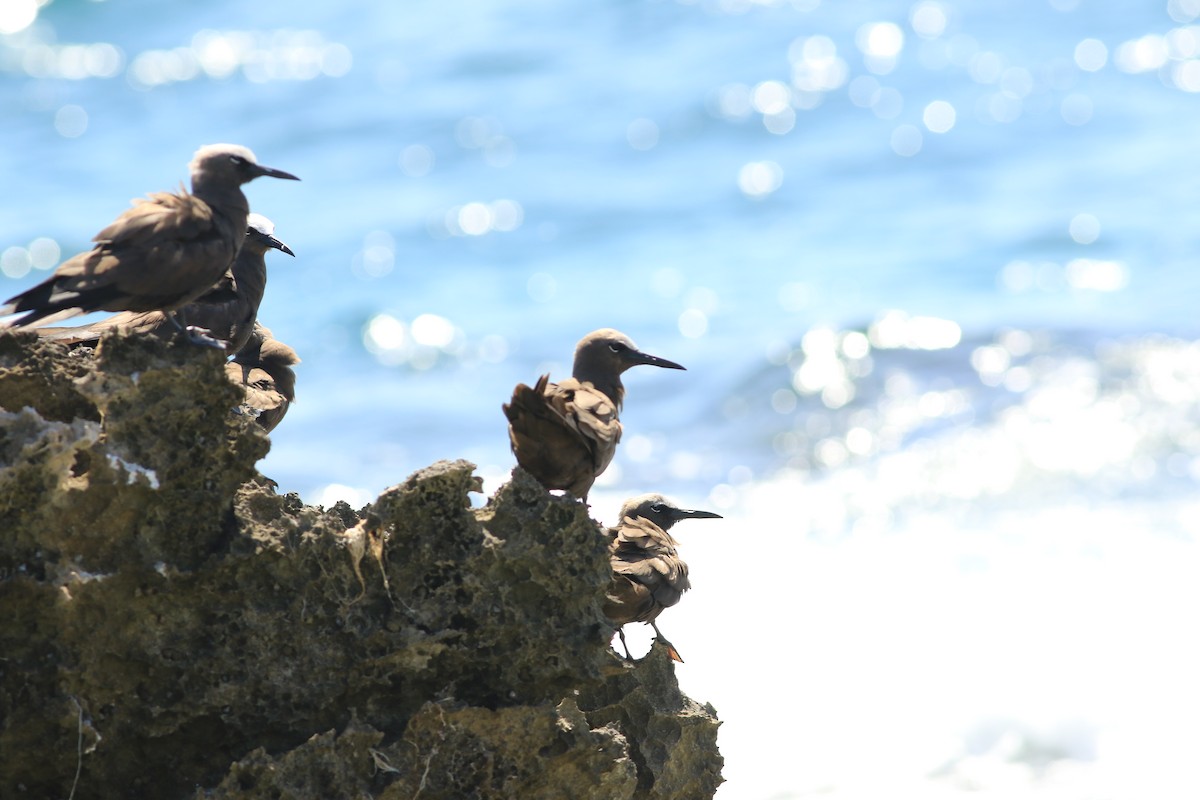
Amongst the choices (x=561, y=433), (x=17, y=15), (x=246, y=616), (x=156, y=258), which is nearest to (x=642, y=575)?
(x=561, y=433)

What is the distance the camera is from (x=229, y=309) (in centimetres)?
644

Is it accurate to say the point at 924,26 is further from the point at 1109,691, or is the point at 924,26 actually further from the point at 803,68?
the point at 1109,691

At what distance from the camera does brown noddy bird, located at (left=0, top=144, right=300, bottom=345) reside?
4906 mm

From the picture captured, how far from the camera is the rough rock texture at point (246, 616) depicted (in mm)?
4660

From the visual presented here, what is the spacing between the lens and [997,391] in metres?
16.5

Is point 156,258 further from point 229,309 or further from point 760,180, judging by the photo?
point 760,180

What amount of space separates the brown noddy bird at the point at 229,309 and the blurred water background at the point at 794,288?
14.0ft

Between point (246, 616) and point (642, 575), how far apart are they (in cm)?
177

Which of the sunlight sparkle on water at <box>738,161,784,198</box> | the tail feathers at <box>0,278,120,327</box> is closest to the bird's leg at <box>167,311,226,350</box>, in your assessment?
the tail feathers at <box>0,278,120,327</box>

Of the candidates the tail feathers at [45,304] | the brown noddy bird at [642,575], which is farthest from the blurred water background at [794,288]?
the tail feathers at [45,304]

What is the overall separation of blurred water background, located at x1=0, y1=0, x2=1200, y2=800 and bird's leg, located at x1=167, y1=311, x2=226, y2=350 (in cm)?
533

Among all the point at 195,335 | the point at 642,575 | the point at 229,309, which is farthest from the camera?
the point at 229,309

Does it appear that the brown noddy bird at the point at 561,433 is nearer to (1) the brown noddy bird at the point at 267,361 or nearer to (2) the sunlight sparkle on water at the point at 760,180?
(1) the brown noddy bird at the point at 267,361

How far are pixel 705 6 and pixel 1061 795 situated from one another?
2081cm
